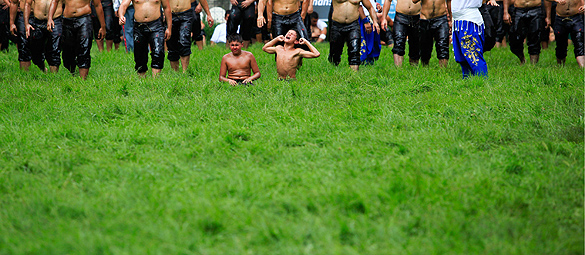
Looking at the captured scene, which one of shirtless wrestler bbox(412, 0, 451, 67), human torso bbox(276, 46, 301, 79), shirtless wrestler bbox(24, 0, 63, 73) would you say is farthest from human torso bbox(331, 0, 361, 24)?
shirtless wrestler bbox(24, 0, 63, 73)

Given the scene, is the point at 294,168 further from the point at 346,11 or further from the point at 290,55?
the point at 346,11

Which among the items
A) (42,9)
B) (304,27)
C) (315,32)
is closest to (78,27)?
(42,9)

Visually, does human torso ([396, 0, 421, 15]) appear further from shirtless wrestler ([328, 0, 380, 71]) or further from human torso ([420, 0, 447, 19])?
shirtless wrestler ([328, 0, 380, 71])

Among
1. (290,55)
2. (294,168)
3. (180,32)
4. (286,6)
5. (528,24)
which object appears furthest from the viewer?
(528,24)

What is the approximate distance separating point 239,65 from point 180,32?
1.78 metres

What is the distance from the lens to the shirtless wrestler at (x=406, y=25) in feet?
27.4

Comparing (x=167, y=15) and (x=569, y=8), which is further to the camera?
(x=569, y=8)

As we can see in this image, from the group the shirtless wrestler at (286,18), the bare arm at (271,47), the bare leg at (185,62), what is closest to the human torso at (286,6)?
the shirtless wrestler at (286,18)

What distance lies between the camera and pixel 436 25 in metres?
7.84

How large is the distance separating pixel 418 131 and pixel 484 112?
102 centimetres

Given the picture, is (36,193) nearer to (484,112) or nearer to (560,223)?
(560,223)

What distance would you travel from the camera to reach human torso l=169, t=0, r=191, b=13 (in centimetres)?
801

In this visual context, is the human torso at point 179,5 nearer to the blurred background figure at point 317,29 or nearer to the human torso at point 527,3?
the human torso at point 527,3

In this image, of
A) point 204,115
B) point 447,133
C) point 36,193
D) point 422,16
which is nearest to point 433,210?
point 447,133
